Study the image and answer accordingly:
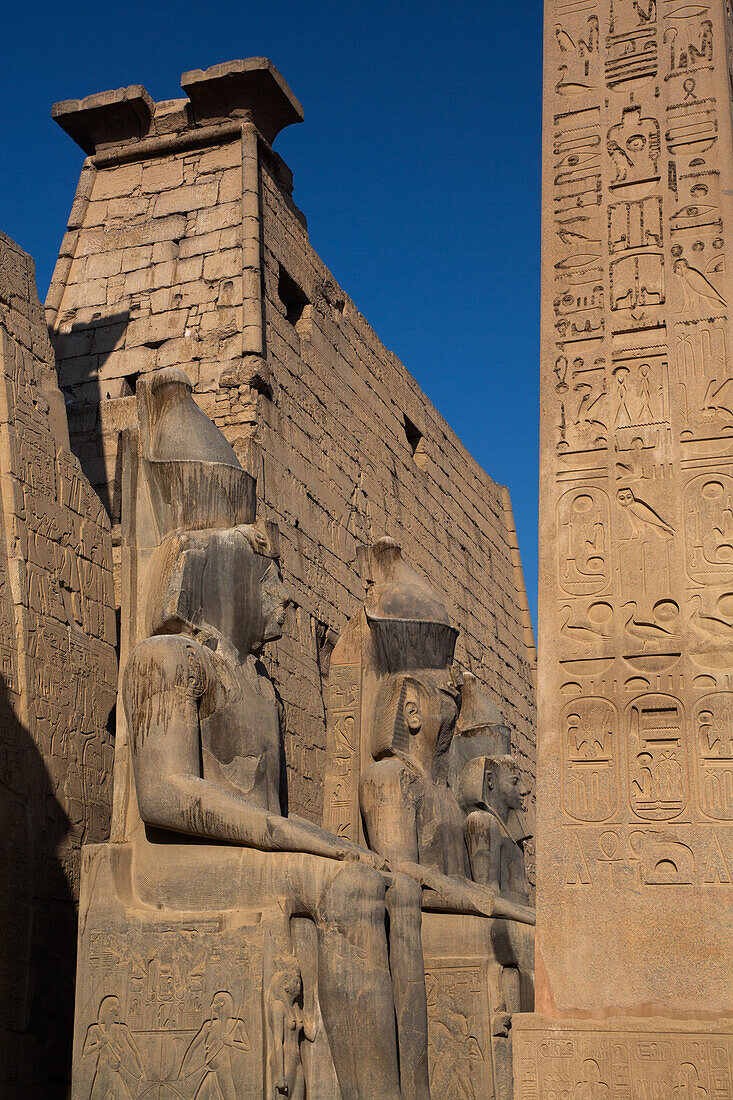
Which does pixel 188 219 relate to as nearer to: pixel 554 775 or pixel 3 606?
pixel 3 606

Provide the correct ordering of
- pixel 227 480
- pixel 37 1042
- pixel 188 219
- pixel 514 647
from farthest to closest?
pixel 514 647 → pixel 188 219 → pixel 37 1042 → pixel 227 480

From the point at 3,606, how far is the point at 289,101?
573 centimetres

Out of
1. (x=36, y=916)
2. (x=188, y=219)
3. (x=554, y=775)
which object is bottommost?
(x=36, y=916)

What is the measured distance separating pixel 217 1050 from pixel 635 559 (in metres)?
1.99

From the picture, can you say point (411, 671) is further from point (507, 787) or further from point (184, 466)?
point (184, 466)

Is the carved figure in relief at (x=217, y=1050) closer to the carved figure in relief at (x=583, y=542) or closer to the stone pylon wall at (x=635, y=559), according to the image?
the stone pylon wall at (x=635, y=559)

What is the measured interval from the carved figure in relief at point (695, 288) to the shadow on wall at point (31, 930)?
4.13 m

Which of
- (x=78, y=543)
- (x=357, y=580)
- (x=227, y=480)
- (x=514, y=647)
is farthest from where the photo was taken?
(x=514, y=647)

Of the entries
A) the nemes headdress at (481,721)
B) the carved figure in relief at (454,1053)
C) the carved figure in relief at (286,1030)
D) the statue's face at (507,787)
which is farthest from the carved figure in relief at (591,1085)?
the nemes headdress at (481,721)

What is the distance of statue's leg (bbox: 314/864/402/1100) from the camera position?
13.8ft

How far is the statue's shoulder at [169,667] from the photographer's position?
4.62 m

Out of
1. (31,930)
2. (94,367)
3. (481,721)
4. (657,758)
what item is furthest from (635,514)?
(94,367)

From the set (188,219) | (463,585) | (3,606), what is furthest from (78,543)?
(463,585)

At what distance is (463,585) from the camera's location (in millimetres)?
15391
